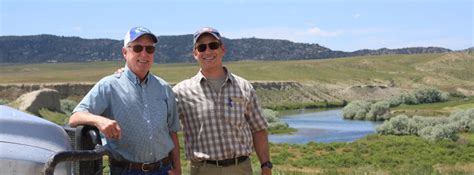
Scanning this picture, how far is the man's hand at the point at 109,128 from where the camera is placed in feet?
10.1

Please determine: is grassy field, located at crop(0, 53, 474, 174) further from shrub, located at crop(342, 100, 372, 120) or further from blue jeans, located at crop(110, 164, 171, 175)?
blue jeans, located at crop(110, 164, 171, 175)

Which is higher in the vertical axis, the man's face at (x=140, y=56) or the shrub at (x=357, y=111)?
the man's face at (x=140, y=56)

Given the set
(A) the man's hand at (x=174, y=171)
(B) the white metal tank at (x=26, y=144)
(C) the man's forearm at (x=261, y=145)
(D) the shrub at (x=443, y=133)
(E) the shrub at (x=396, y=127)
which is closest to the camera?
(B) the white metal tank at (x=26, y=144)

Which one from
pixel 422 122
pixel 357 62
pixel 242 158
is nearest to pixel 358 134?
pixel 422 122

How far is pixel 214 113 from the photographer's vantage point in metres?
4.16

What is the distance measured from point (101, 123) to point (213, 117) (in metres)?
1.18

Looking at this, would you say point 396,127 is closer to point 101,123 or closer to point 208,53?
point 208,53

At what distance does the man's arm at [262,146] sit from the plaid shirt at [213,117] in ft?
0.83

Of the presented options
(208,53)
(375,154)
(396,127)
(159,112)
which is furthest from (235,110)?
(396,127)

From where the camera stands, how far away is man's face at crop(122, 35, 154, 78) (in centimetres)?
354

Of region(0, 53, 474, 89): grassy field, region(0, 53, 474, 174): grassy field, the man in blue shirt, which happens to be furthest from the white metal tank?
region(0, 53, 474, 89): grassy field

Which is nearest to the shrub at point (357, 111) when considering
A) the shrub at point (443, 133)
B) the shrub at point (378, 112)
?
the shrub at point (378, 112)

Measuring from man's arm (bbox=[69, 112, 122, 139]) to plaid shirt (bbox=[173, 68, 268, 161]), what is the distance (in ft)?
3.25

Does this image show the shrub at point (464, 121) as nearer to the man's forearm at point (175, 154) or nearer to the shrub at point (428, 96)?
the shrub at point (428, 96)
